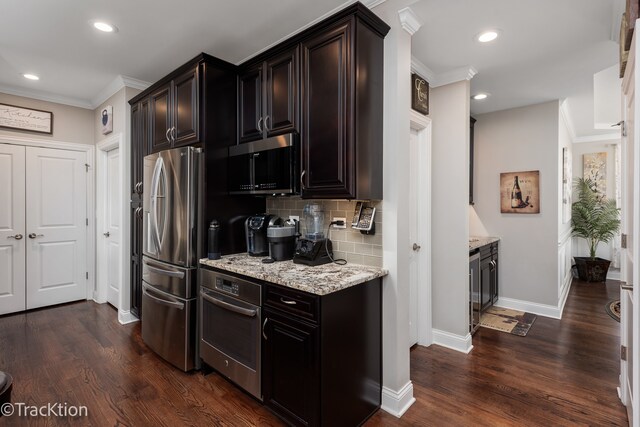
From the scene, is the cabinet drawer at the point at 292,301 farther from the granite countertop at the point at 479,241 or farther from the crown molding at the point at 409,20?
the granite countertop at the point at 479,241

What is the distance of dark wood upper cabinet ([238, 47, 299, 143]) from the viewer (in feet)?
7.38

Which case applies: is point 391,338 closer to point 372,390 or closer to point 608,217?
point 372,390

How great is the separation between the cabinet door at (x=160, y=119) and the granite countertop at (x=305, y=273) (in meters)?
1.34

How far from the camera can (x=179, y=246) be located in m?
2.54

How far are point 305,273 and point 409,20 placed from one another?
5.87 feet

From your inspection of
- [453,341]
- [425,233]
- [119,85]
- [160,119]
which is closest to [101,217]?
[119,85]

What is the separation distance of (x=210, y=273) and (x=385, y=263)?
51.0 inches

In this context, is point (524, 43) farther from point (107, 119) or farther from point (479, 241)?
point (107, 119)

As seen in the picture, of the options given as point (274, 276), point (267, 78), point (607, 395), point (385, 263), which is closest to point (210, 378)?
point (274, 276)

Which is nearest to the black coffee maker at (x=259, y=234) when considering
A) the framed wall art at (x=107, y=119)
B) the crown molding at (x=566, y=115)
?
the framed wall art at (x=107, y=119)

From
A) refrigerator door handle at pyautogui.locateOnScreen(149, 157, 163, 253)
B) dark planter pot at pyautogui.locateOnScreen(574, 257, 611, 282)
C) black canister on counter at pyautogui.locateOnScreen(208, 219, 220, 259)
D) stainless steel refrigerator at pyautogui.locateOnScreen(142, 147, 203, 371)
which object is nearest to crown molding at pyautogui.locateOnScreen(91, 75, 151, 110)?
stainless steel refrigerator at pyautogui.locateOnScreen(142, 147, 203, 371)

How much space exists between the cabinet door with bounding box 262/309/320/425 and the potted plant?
568 cm

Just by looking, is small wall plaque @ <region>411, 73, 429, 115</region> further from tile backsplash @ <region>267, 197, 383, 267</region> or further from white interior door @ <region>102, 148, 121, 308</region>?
white interior door @ <region>102, 148, 121, 308</region>

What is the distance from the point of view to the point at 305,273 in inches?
78.3
